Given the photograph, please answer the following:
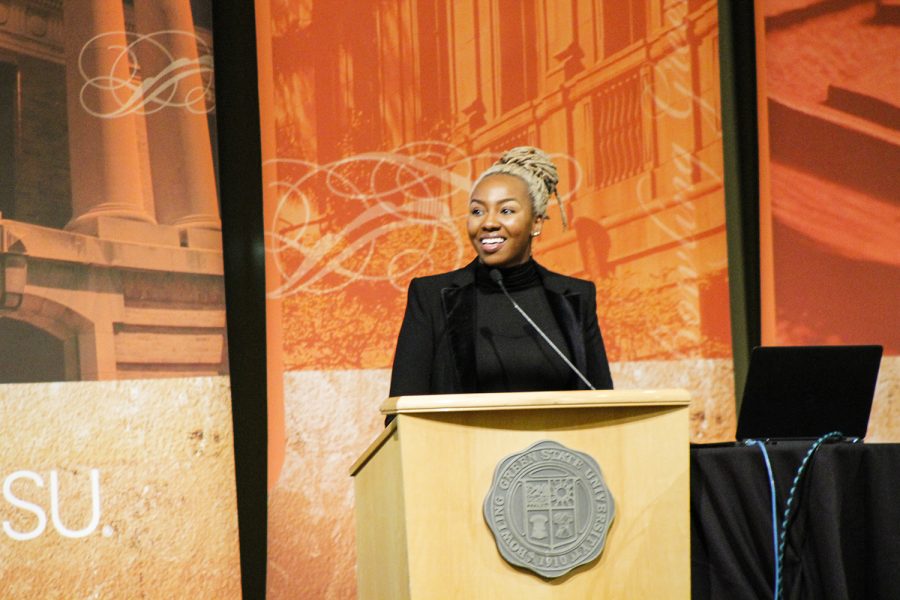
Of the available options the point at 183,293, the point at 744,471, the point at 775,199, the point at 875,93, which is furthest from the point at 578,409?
the point at 875,93

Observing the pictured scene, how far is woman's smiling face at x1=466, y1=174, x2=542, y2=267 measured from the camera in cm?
247

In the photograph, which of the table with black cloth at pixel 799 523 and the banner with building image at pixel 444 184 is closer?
the table with black cloth at pixel 799 523

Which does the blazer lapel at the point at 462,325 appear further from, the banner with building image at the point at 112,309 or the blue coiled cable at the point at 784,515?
the banner with building image at the point at 112,309

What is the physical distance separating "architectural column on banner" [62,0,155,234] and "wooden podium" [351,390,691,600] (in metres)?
2.04

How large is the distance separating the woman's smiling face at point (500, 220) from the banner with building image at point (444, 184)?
1.46 metres

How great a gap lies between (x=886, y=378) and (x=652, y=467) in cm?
281

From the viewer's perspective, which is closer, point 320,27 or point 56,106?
point 56,106

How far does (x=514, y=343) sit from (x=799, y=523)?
0.75 meters

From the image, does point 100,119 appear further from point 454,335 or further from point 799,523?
point 799,523

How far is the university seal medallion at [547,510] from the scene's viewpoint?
1.80 meters

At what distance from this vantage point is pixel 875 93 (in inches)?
174

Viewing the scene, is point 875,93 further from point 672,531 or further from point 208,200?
point 672,531

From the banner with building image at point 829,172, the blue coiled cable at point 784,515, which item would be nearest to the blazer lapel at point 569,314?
the blue coiled cable at point 784,515

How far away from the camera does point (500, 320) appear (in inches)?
99.5
